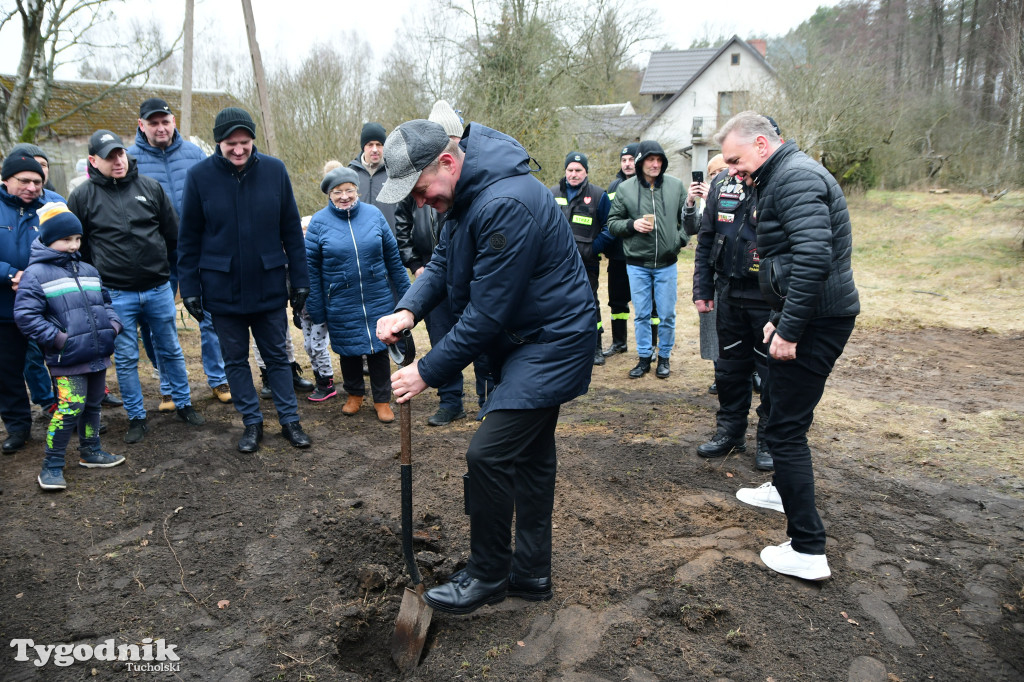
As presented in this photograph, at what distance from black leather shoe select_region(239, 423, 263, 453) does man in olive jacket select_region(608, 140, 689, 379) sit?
371 cm

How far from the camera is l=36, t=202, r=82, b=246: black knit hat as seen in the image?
436 centimetres

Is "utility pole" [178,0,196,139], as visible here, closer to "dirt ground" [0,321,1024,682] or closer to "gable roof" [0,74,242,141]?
"gable roof" [0,74,242,141]

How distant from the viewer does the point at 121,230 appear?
5.11 metres

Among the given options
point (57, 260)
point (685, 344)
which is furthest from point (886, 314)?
point (57, 260)

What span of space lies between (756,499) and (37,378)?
→ 572cm

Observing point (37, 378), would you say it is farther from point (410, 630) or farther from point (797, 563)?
→ point (797, 563)

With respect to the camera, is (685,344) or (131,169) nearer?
(131,169)

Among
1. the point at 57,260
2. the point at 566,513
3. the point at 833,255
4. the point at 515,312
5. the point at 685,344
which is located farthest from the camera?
the point at 685,344

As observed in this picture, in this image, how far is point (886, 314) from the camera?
9547mm

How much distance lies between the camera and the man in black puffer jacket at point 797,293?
308 cm

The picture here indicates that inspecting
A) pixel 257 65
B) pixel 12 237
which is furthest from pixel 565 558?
pixel 257 65

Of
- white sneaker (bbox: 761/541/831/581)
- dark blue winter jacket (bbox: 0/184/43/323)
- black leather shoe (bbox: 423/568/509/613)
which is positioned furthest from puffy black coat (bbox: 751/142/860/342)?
dark blue winter jacket (bbox: 0/184/43/323)

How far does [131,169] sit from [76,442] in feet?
7.19

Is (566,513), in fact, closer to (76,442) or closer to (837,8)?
(76,442)
